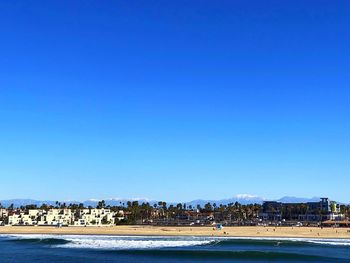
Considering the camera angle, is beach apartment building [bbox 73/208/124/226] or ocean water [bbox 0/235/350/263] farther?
beach apartment building [bbox 73/208/124/226]

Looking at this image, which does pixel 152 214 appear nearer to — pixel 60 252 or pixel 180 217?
pixel 180 217

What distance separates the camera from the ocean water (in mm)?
64438

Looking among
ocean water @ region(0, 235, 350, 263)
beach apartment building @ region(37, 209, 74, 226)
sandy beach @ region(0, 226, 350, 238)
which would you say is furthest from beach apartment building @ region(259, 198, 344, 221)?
ocean water @ region(0, 235, 350, 263)

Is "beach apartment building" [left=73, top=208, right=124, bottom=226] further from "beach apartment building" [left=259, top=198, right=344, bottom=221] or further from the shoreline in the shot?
"beach apartment building" [left=259, top=198, right=344, bottom=221]

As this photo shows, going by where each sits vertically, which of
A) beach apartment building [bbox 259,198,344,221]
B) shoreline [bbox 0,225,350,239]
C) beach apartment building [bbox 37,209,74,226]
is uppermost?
beach apartment building [bbox 259,198,344,221]

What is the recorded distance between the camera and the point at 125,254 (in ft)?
224

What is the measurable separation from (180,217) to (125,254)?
125660 millimetres

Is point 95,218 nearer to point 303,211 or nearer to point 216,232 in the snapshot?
point 216,232

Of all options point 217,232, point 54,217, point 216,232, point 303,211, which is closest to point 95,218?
point 54,217

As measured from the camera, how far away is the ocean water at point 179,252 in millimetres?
64438

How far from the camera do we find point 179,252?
7125 centimetres

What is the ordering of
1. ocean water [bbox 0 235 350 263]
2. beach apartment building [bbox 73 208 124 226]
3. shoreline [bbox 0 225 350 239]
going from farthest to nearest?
beach apartment building [bbox 73 208 124 226] < shoreline [bbox 0 225 350 239] < ocean water [bbox 0 235 350 263]

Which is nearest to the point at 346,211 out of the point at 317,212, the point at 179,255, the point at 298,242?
the point at 317,212

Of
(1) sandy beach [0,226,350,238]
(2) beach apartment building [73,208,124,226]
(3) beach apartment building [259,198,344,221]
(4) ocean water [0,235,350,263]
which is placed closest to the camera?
(4) ocean water [0,235,350,263]
